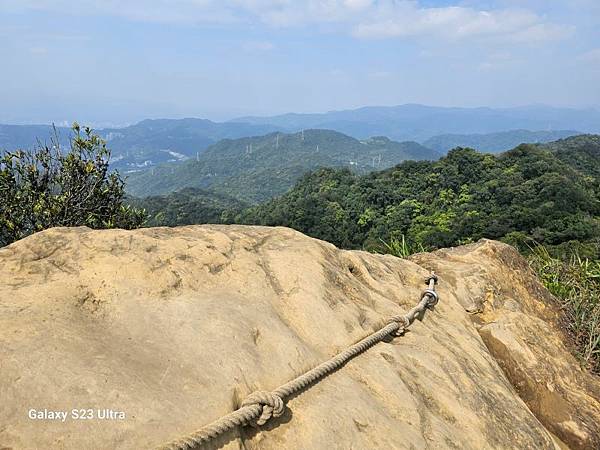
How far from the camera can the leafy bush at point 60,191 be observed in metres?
6.30

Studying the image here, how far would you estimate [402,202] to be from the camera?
53250 mm

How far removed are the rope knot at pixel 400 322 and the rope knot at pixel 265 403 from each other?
1.50 metres

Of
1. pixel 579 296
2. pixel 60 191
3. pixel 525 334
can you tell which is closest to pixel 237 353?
pixel 525 334

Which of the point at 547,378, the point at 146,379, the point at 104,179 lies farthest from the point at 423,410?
the point at 104,179

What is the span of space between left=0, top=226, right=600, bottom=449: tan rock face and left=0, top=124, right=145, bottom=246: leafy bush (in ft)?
13.0

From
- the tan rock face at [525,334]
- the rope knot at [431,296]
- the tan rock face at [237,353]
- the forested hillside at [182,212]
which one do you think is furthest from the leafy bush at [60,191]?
the forested hillside at [182,212]

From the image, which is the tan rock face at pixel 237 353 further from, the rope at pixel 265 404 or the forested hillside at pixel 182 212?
the forested hillside at pixel 182 212

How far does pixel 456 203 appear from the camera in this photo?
50312 millimetres

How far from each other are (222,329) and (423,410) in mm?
1327

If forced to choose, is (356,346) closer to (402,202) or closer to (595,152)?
(402,202)

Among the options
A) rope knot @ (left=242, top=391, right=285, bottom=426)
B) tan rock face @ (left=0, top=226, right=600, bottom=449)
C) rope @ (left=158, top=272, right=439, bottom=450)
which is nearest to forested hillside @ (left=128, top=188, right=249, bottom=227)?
tan rock face @ (left=0, top=226, right=600, bottom=449)

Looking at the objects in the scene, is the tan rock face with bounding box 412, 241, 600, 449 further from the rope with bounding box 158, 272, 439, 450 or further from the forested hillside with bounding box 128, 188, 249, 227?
the forested hillside with bounding box 128, 188, 249, 227

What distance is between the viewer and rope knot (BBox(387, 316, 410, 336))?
3.35 metres

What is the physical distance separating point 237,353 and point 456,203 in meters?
51.4
